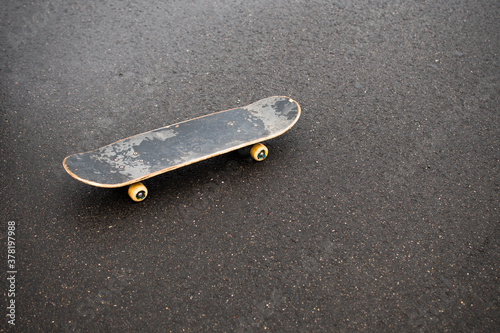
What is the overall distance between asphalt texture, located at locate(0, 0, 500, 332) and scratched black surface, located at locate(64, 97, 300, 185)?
24 centimetres

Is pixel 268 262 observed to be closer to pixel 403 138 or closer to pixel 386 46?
pixel 403 138

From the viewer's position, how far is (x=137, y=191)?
258 centimetres

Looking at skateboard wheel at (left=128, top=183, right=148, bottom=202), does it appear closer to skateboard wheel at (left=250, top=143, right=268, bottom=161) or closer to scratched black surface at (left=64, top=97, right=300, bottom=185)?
scratched black surface at (left=64, top=97, right=300, bottom=185)

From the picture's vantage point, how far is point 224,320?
7.04 feet

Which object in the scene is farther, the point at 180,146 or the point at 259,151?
the point at 259,151

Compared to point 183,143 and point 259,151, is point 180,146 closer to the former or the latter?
point 183,143

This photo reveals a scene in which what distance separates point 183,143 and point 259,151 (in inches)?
22.0

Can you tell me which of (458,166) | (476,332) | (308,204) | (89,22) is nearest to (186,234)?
(308,204)

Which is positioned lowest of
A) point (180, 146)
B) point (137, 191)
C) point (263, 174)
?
point (263, 174)

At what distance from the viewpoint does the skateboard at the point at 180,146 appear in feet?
8.35

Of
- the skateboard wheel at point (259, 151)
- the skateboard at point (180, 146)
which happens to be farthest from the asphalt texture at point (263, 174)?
the skateboard at point (180, 146)

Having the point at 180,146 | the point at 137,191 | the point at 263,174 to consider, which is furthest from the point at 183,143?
the point at 263,174

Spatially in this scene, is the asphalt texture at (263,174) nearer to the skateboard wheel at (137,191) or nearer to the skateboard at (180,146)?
the skateboard wheel at (137,191)

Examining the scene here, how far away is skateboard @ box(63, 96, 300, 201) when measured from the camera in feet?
8.35
